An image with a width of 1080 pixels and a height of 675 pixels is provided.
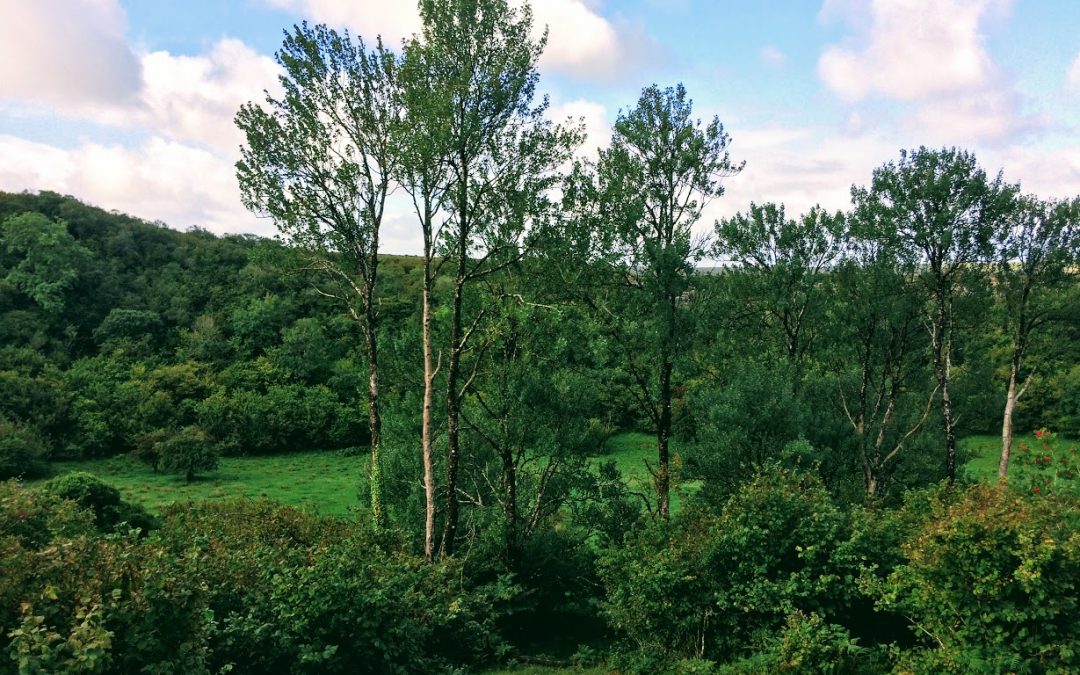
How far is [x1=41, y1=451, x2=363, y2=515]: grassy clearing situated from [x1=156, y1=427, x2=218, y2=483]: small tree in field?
30.5 inches

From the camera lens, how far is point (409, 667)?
10.6 meters

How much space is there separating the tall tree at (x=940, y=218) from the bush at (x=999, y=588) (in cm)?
1362

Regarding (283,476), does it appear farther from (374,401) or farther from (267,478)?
(374,401)

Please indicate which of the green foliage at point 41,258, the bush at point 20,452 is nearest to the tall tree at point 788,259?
the bush at point 20,452

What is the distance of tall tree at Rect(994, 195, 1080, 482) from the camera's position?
854 inches

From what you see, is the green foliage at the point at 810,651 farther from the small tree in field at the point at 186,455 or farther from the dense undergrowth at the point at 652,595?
the small tree in field at the point at 186,455

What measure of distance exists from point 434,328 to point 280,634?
1004cm

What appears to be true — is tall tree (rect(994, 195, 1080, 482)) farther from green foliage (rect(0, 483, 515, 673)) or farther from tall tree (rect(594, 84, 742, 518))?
green foliage (rect(0, 483, 515, 673))

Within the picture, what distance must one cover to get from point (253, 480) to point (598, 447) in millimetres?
27440

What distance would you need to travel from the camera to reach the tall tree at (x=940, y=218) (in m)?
20.5

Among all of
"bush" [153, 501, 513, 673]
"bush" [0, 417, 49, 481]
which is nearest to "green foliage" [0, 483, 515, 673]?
"bush" [153, 501, 513, 673]

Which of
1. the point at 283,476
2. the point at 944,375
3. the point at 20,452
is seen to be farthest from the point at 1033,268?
the point at 20,452

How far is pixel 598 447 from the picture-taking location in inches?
706

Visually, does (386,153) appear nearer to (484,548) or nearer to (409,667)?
(484,548)
